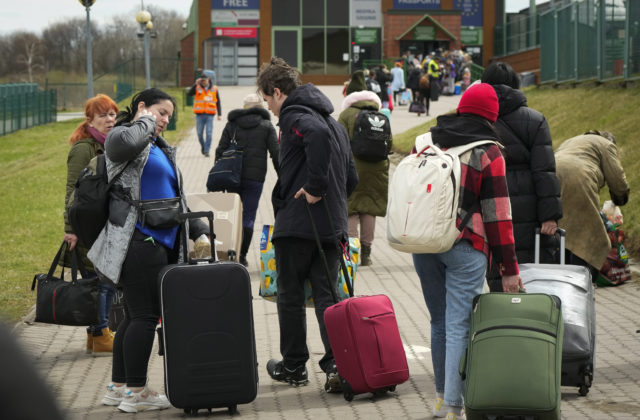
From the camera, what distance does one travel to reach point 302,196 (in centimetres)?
562

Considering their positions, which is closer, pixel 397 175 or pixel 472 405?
pixel 472 405

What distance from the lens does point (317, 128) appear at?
18.2 feet

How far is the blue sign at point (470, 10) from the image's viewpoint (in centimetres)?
5878

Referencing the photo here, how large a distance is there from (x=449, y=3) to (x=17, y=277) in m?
51.0

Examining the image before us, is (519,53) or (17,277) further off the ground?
(519,53)

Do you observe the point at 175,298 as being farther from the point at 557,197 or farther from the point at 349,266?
the point at 557,197

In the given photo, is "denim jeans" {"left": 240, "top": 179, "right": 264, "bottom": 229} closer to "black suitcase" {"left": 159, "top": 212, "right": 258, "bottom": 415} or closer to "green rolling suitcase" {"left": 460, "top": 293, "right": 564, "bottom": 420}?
"black suitcase" {"left": 159, "top": 212, "right": 258, "bottom": 415}

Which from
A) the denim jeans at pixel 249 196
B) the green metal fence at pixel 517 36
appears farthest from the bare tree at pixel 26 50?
the denim jeans at pixel 249 196

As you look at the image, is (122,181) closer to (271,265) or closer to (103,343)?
(271,265)

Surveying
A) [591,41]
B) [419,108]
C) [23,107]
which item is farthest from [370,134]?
[23,107]

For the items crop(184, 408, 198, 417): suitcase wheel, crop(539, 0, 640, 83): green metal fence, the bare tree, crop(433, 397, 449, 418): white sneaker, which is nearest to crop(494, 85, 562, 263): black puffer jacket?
crop(433, 397, 449, 418): white sneaker

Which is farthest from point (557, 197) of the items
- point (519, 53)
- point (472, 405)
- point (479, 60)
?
point (479, 60)

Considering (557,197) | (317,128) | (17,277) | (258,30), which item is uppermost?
(258,30)

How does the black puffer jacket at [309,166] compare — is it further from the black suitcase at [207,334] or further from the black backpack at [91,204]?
the black backpack at [91,204]
